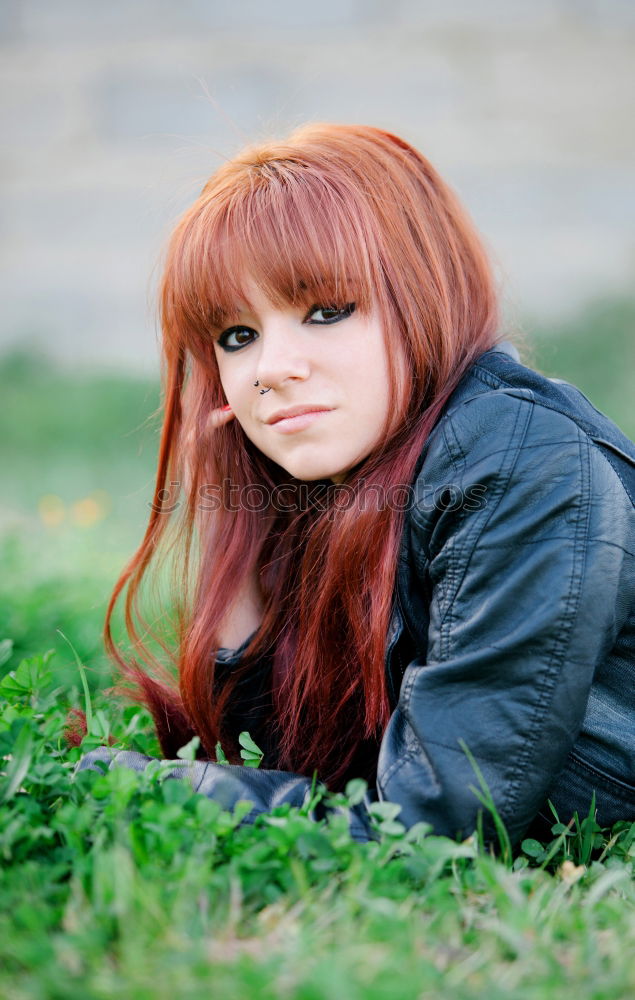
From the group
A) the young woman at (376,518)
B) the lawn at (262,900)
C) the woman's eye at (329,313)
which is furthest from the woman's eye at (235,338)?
the lawn at (262,900)

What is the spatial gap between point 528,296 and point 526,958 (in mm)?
6972

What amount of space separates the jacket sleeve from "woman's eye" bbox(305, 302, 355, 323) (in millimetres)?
385

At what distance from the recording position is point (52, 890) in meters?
1.33

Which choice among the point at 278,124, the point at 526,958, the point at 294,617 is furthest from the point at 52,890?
the point at 278,124

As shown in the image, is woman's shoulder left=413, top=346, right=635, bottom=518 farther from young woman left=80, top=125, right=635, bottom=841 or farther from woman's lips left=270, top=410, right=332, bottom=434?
woman's lips left=270, top=410, right=332, bottom=434

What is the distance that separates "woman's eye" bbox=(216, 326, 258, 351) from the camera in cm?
204

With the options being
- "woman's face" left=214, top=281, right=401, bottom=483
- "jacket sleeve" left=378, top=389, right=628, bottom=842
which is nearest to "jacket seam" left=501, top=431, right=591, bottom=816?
"jacket sleeve" left=378, top=389, right=628, bottom=842

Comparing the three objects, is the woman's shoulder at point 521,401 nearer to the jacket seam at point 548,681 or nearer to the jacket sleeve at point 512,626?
the jacket sleeve at point 512,626

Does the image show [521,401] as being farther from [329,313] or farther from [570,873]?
[570,873]

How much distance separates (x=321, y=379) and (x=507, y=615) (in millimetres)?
594

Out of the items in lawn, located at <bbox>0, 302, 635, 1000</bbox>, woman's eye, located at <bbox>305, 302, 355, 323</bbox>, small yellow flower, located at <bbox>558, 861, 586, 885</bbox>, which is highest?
woman's eye, located at <bbox>305, 302, 355, 323</bbox>

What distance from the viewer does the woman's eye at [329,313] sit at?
1.92 metres

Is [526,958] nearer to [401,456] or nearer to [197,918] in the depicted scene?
[197,918]

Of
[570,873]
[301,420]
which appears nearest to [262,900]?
[570,873]
